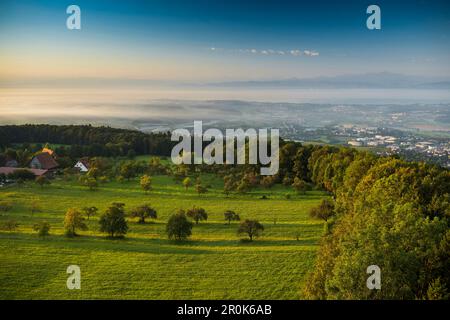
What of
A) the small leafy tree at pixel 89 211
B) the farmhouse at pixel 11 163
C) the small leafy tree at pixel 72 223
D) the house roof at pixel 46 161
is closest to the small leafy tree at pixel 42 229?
the small leafy tree at pixel 72 223

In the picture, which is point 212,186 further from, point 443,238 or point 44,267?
point 443,238

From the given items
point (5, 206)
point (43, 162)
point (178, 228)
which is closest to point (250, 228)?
point (178, 228)

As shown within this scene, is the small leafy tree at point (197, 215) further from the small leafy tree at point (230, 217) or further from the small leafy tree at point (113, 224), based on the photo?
the small leafy tree at point (113, 224)

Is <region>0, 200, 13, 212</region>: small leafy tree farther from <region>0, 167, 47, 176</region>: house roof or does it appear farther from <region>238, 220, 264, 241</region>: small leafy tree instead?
<region>238, 220, 264, 241</region>: small leafy tree

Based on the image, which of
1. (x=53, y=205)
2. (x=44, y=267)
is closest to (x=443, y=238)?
(x=44, y=267)

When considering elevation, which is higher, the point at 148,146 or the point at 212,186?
the point at 148,146

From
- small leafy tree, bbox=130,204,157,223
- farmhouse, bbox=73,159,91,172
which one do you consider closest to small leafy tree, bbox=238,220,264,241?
small leafy tree, bbox=130,204,157,223
